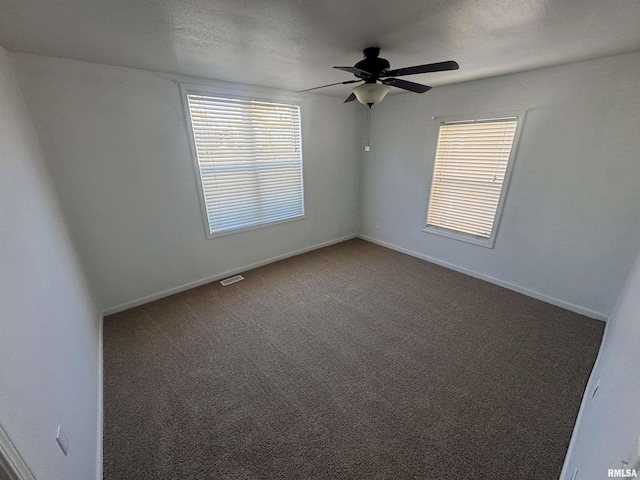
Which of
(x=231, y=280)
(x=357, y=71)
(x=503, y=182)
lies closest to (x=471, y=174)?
(x=503, y=182)

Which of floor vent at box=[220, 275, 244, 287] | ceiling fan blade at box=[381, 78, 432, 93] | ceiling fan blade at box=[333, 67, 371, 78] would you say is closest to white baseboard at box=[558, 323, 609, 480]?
ceiling fan blade at box=[381, 78, 432, 93]

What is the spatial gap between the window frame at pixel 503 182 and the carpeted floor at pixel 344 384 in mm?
655

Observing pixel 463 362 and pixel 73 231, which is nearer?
pixel 463 362

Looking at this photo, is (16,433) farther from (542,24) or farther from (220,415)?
(542,24)

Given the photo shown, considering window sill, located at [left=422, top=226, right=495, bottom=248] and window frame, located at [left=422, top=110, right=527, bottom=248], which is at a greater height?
window frame, located at [left=422, top=110, right=527, bottom=248]

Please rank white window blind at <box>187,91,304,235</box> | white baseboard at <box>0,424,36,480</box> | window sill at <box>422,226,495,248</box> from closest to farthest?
white baseboard at <box>0,424,36,480</box>, white window blind at <box>187,91,304,235</box>, window sill at <box>422,226,495,248</box>

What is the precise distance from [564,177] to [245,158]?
3478mm

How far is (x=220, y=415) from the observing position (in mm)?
1716

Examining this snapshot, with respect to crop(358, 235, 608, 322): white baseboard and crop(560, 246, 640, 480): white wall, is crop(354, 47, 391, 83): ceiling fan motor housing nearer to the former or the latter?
crop(560, 246, 640, 480): white wall

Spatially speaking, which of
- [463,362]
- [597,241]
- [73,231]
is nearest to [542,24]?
[597,241]

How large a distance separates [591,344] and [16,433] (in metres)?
3.64

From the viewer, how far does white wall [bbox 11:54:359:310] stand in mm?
2160

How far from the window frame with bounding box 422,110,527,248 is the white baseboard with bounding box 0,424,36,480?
3.93 metres

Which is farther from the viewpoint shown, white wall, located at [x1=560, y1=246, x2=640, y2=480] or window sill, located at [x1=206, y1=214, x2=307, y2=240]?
window sill, located at [x1=206, y1=214, x2=307, y2=240]
